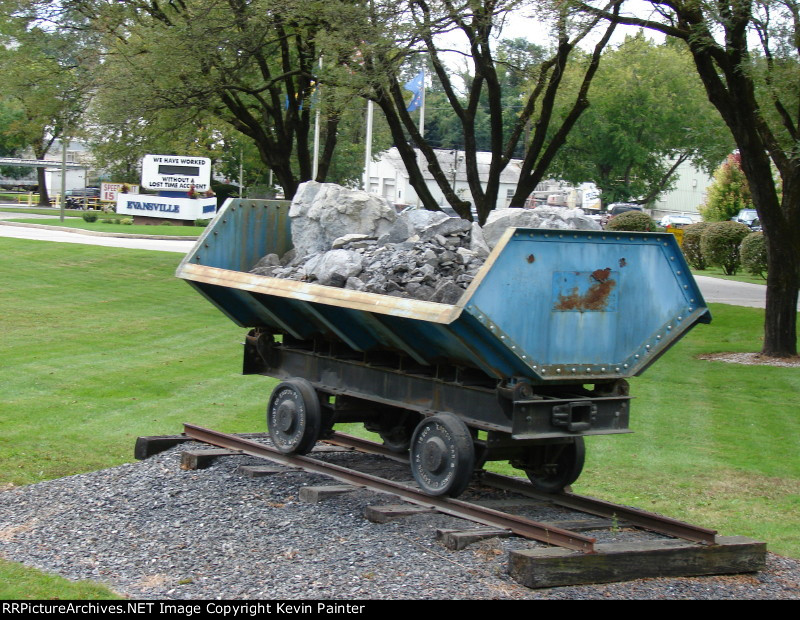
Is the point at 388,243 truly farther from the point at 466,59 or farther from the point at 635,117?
the point at 635,117

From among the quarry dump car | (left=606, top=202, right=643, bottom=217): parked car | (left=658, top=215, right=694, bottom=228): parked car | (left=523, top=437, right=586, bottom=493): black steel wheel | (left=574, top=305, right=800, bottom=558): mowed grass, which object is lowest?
(left=574, top=305, right=800, bottom=558): mowed grass

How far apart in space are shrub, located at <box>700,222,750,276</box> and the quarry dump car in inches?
1126

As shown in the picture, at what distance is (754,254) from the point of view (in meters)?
33.3

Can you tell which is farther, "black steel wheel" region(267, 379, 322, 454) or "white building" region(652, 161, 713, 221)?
"white building" region(652, 161, 713, 221)

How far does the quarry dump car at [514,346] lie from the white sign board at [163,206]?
128 ft

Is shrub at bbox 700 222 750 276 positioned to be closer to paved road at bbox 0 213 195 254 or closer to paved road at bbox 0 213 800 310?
paved road at bbox 0 213 800 310

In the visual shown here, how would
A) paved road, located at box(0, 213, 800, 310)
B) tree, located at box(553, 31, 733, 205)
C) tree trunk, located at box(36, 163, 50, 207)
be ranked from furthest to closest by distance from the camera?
1. tree trunk, located at box(36, 163, 50, 207)
2. tree, located at box(553, 31, 733, 205)
3. paved road, located at box(0, 213, 800, 310)

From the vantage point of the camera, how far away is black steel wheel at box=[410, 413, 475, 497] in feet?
25.5

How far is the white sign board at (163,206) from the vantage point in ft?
155

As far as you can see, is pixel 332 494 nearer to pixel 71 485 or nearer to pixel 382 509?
pixel 382 509

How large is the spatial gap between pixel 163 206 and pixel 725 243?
2516cm

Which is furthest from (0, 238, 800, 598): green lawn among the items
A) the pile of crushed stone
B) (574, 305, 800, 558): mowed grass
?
the pile of crushed stone

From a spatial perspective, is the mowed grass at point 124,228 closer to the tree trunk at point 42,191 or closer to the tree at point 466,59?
the tree trunk at point 42,191

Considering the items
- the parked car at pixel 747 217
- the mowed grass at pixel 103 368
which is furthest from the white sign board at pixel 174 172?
the parked car at pixel 747 217
